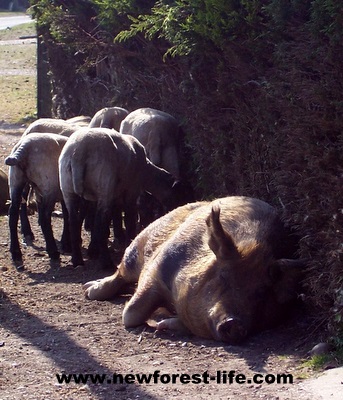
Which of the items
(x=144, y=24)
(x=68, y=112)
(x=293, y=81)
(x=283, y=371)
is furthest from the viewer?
(x=68, y=112)

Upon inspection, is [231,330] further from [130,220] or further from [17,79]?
[17,79]

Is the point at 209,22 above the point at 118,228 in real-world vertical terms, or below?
above

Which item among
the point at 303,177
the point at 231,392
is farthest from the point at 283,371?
the point at 303,177

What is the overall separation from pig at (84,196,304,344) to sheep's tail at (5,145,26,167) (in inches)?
99.4

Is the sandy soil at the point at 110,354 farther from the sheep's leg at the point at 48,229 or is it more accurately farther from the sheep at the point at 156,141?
the sheep at the point at 156,141

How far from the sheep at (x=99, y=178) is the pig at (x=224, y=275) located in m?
1.68

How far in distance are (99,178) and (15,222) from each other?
1.25m

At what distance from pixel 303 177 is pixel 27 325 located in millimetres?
2589

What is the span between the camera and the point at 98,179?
949 centimetres

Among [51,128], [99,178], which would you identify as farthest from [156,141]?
[99,178]

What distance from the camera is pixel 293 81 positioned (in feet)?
23.1

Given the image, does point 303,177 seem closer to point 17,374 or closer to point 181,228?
point 181,228

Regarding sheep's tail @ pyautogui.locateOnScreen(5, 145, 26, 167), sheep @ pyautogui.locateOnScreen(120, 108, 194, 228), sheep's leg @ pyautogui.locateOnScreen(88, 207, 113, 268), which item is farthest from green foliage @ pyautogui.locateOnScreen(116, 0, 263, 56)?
sheep's tail @ pyautogui.locateOnScreen(5, 145, 26, 167)

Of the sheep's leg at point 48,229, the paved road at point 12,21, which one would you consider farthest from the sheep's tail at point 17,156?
the paved road at point 12,21
